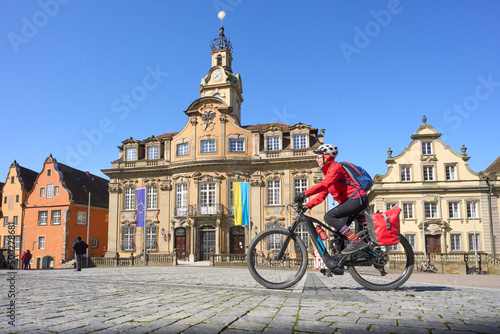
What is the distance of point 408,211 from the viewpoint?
37.5 meters

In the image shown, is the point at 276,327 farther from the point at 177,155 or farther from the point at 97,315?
the point at 177,155

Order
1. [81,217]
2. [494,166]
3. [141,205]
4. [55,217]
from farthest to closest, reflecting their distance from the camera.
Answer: [494,166] → [81,217] → [55,217] → [141,205]

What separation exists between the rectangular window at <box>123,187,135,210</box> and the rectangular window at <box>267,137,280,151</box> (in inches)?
553

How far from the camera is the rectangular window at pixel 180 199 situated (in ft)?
124

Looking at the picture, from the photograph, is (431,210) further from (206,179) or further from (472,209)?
(206,179)

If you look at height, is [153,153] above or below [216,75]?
below

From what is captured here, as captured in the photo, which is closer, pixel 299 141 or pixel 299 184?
pixel 299 184

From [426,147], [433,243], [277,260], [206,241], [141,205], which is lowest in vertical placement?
[433,243]

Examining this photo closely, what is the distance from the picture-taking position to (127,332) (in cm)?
311

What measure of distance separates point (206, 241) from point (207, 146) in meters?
8.93

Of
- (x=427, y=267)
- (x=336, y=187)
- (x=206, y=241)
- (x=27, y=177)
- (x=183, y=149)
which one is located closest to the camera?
(x=336, y=187)

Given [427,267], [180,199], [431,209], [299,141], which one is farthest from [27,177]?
[431,209]

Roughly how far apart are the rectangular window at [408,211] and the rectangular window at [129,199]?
2560cm

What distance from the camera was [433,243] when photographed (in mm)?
36438
